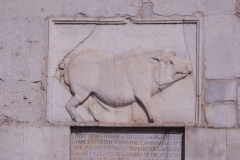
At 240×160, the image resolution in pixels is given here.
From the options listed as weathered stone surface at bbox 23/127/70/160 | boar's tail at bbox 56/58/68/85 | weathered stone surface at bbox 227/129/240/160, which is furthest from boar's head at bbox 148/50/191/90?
weathered stone surface at bbox 23/127/70/160

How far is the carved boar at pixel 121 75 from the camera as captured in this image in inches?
203

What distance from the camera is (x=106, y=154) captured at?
524 centimetres

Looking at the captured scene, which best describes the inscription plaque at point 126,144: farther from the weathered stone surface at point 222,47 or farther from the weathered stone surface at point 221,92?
the weathered stone surface at point 222,47

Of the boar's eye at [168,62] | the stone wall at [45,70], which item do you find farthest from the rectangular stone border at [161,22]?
the boar's eye at [168,62]

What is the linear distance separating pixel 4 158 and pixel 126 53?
5.13 ft

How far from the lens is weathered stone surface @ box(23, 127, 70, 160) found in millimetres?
5203

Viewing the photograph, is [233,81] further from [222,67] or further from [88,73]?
[88,73]

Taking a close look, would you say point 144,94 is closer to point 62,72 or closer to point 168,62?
point 168,62

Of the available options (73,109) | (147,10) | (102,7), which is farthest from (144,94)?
(102,7)

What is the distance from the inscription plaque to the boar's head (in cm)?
47

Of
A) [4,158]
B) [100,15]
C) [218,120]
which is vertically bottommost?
[4,158]

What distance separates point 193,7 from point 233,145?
1.36 meters

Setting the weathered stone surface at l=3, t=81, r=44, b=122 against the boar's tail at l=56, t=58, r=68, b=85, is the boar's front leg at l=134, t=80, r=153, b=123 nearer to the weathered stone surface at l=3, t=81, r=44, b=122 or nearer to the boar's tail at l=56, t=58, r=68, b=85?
the boar's tail at l=56, t=58, r=68, b=85

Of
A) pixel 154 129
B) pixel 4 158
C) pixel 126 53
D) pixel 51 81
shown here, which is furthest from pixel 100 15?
pixel 4 158
